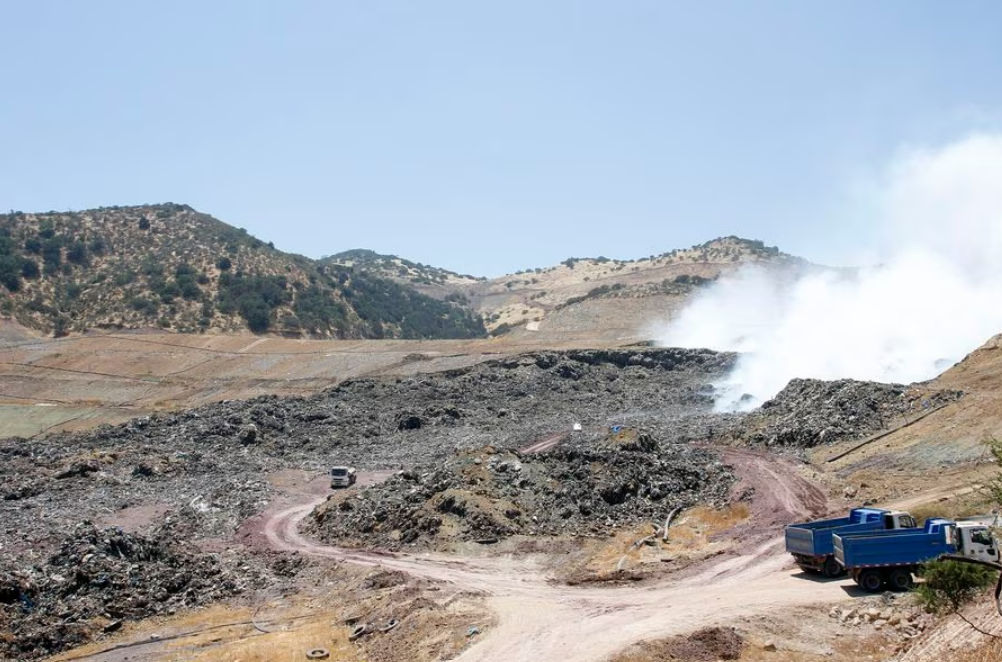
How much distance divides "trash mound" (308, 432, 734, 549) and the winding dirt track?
179 cm

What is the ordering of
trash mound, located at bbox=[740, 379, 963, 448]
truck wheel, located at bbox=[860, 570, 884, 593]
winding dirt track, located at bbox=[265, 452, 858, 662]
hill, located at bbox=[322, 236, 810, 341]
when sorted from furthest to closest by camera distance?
hill, located at bbox=[322, 236, 810, 341] < trash mound, located at bbox=[740, 379, 963, 448] < truck wheel, located at bbox=[860, 570, 884, 593] < winding dirt track, located at bbox=[265, 452, 858, 662]

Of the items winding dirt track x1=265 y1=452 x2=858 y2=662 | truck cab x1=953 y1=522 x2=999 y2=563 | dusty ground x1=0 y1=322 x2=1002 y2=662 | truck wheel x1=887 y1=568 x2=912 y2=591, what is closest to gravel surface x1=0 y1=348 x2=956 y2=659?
dusty ground x1=0 y1=322 x2=1002 y2=662

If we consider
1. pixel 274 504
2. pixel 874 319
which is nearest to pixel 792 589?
pixel 274 504

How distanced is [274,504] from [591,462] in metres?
13.3

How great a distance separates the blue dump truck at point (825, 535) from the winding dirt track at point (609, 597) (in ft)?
1.36

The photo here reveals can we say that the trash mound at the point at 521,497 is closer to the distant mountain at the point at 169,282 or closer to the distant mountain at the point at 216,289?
the distant mountain at the point at 216,289

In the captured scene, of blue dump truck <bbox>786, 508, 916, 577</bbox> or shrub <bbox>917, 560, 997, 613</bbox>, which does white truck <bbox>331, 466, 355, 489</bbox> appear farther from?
shrub <bbox>917, 560, 997, 613</bbox>

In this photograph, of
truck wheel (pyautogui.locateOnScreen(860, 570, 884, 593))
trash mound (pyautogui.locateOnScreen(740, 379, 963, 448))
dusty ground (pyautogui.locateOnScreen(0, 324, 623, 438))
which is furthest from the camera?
dusty ground (pyautogui.locateOnScreen(0, 324, 623, 438))

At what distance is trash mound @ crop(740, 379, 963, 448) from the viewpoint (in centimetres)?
3841

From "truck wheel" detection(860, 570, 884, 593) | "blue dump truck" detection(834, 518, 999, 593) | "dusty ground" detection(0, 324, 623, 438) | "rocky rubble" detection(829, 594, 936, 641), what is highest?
"dusty ground" detection(0, 324, 623, 438)

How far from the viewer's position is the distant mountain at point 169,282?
10138cm

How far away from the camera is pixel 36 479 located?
4244 centimetres

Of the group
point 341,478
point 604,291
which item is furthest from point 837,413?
point 604,291

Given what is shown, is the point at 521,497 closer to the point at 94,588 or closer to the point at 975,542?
the point at 94,588
